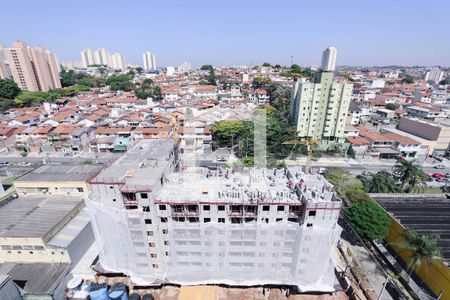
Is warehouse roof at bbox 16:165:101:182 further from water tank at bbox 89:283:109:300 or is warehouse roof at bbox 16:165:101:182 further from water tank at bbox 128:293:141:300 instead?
water tank at bbox 128:293:141:300

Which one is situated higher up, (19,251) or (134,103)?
(134,103)

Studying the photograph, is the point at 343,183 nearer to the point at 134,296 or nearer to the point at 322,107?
the point at 322,107

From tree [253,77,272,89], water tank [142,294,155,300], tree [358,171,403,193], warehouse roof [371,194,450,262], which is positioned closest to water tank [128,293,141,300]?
water tank [142,294,155,300]

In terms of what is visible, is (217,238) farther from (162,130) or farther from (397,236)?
(162,130)

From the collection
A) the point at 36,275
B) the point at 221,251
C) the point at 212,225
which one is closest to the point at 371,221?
the point at 221,251

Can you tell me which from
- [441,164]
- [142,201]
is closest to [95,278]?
[142,201]

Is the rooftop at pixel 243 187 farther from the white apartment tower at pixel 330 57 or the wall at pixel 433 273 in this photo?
the white apartment tower at pixel 330 57
